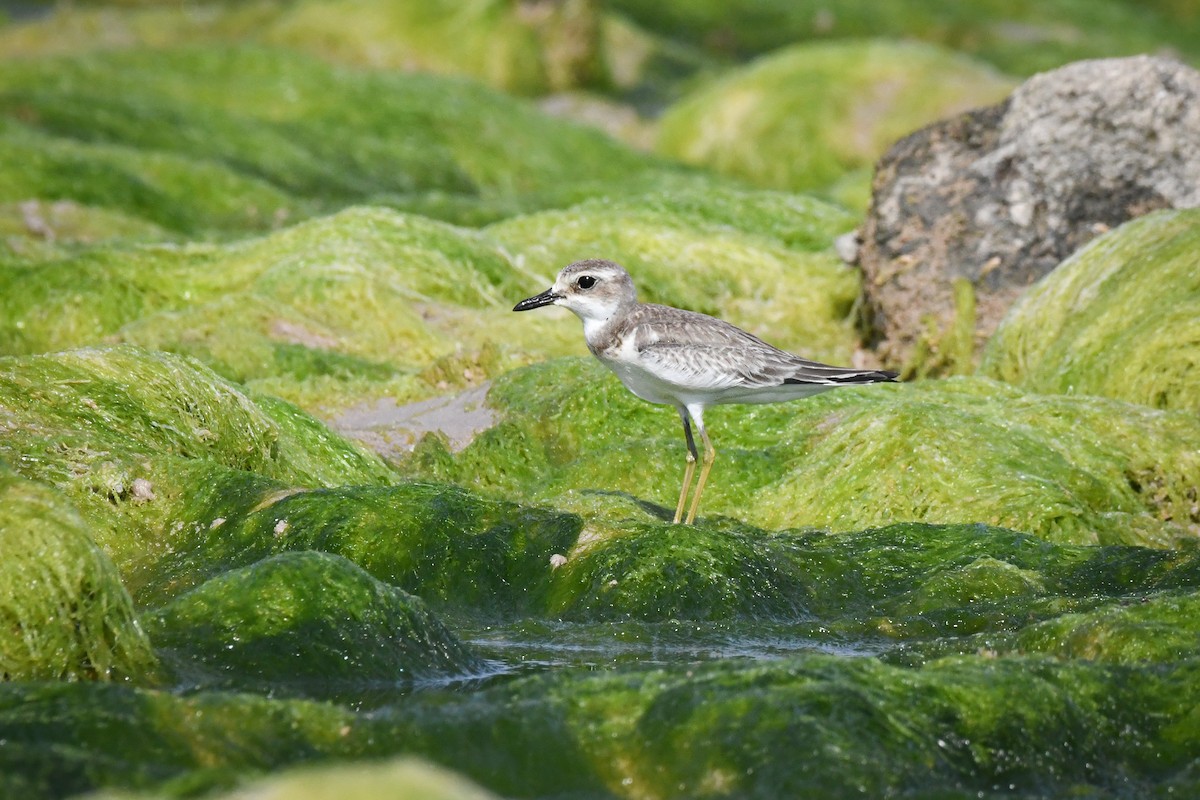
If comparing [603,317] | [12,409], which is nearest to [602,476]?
[603,317]

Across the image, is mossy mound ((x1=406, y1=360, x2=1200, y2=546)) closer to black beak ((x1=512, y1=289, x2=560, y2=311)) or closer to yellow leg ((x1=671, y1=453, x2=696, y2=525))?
yellow leg ((x1=671, y1=453, x2=696, y2=525))

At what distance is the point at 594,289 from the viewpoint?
10.9 m

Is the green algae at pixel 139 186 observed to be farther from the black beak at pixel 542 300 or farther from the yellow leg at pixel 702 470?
the yellow leg at pixel 702 470

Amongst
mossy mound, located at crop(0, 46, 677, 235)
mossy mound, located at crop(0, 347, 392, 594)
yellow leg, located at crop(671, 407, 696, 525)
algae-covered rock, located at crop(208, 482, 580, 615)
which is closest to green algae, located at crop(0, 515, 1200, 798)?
algae-covered rock, located at crop(208, 482, 580, 615)

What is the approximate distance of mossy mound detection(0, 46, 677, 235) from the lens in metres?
21.2

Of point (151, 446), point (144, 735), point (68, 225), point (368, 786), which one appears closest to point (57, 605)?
point (144, 735)

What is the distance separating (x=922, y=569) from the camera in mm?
9609

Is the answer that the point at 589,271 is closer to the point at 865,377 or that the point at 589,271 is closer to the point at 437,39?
the point at 865,377

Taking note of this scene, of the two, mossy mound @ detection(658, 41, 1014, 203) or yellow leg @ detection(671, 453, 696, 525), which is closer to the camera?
yellow leg @ detection(671, 453, 696, 525)

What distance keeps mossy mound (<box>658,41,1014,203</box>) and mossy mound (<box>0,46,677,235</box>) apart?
235 cm

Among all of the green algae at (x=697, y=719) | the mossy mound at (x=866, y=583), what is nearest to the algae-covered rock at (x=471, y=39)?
the mossy mound at (x=866, y=583)

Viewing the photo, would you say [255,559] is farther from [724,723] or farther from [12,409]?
[724,723]

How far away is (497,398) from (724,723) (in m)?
7.00

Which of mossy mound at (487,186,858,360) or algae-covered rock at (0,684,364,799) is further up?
mossy mound at (487,186,858,360)
